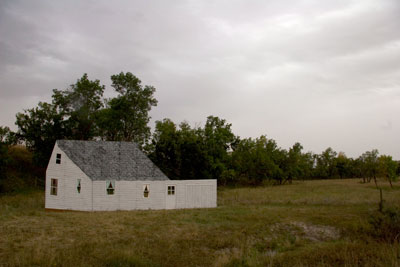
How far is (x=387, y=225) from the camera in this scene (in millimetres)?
14484

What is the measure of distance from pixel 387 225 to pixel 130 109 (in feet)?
128

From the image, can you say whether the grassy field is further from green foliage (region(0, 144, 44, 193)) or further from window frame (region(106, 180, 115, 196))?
green foliage (region(0, 144, 44, 193))

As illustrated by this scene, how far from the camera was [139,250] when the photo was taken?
41.5 feet

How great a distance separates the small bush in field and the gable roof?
1709cm

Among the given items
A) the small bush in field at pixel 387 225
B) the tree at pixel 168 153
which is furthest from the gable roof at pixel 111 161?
the small bush in field at pixel 387 225

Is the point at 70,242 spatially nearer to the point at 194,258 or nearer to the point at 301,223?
the point at 194,258

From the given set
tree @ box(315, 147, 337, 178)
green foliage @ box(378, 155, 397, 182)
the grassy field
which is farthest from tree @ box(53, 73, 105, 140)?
tree @ box(315, 147, 337, 178)

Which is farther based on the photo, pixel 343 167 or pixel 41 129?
pixel 343 167

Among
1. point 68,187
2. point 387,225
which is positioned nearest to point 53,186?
point 68,187

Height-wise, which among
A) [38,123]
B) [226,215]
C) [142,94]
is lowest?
[226,215]

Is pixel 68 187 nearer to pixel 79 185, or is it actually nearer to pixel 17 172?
pixel 79 185

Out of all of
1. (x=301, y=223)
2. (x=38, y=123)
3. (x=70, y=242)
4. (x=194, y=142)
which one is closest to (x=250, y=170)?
(x=194, y=142)

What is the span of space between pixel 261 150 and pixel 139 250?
5158 cm

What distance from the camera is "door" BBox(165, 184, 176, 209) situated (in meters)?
27.5
